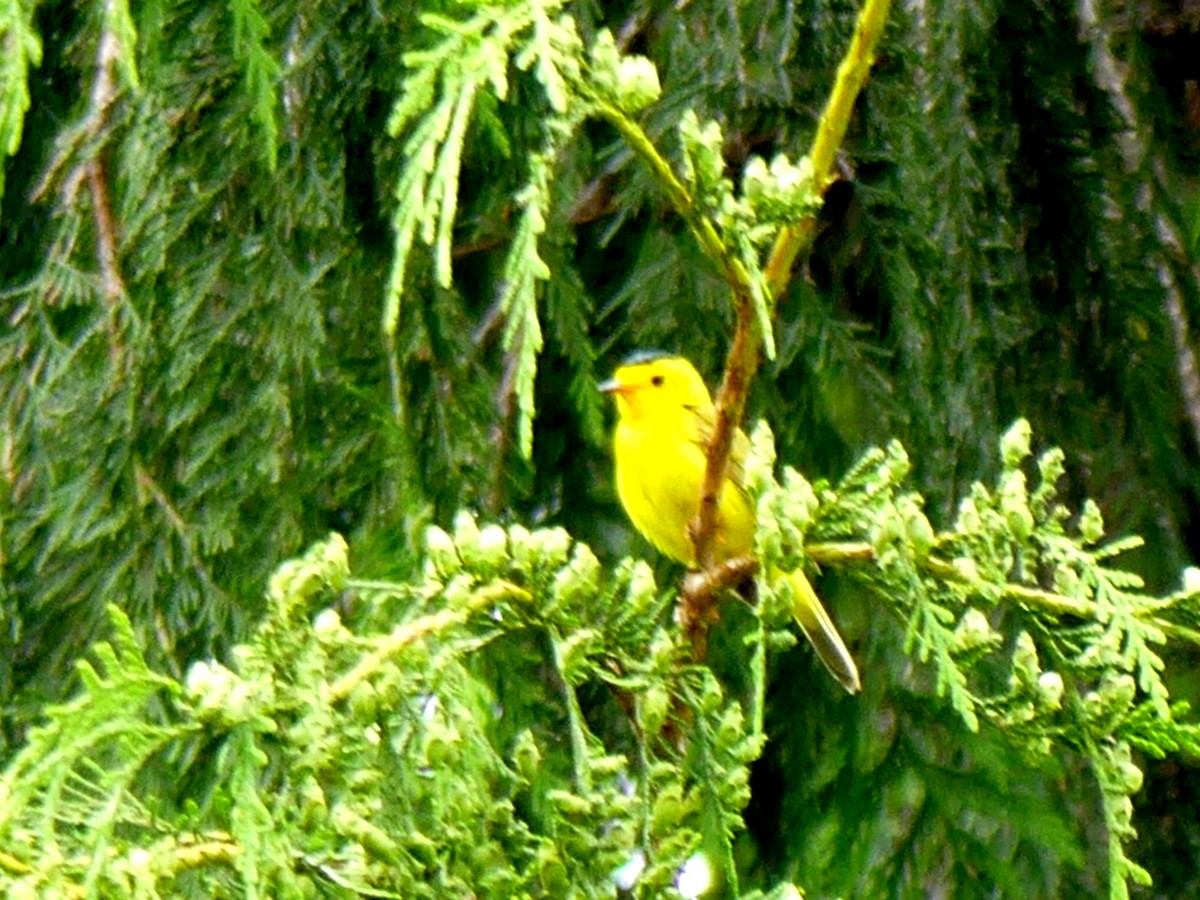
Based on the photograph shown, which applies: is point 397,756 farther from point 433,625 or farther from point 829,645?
point 829,645

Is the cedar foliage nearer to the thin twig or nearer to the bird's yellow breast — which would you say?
the bird's yellow breast

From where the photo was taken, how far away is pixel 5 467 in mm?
2545

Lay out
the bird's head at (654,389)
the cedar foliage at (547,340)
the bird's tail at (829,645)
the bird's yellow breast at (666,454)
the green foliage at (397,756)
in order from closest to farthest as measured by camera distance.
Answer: the green foliage at (397,756) → the cedar foliage at (547,340) → the bird's tail at (829,645) → the bird's yellow breast at (666,454) → the bird's head at (654,389)

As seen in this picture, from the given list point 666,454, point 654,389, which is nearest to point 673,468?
point 666,454

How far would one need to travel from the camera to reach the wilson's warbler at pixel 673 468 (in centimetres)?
260

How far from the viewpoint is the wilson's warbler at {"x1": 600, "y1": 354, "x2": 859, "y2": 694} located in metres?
2.60

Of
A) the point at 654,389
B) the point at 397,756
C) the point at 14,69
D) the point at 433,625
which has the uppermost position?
the point at 14,69

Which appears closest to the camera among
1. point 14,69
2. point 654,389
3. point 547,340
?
point 14,69

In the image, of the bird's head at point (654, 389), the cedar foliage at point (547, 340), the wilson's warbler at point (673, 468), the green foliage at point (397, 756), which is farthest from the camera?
the bird's head at point (654, 389)

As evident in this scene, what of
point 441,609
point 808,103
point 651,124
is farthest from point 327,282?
point 441,609

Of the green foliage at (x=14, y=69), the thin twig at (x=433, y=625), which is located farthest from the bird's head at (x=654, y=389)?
the thin twig at (x=433, y=625)

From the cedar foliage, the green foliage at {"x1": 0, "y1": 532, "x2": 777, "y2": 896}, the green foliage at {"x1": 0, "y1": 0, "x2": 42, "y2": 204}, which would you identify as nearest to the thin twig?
the green foliage at {"x1": 0, "y1": 532, "x2": 777, "y2": 896}

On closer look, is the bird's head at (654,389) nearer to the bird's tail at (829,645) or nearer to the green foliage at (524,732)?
the bird's tail at (829,645)

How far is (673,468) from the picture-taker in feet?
10.7
